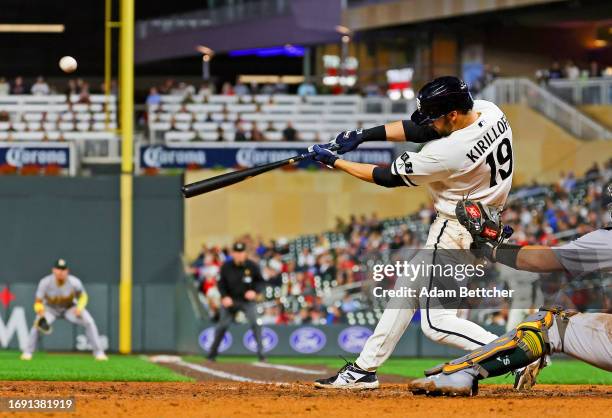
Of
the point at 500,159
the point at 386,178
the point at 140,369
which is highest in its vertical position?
the point at 500,159

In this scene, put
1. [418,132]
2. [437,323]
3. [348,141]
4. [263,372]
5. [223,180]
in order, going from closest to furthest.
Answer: [437,323], [418,132], [348,141], [223,180], [263,372]

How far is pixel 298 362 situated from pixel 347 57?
75.6 ft

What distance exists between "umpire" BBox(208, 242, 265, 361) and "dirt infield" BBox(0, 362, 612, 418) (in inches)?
327

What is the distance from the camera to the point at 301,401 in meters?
7.87

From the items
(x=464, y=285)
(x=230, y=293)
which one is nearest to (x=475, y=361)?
(x=464, y=285)

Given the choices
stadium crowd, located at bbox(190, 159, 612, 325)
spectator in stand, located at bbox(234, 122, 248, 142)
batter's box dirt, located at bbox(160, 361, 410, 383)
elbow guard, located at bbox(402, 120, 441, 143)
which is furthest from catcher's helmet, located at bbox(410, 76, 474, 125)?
spectator in stand, located at bbox(234, 122, 248, 142)

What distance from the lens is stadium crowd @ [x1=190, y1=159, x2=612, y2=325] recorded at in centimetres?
2033

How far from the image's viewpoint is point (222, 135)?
27.9 meters

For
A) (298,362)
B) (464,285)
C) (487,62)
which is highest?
(487,62)

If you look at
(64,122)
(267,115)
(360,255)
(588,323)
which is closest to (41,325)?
(360,255)

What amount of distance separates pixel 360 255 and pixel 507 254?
14.4 m

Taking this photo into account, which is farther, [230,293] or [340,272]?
[340,272]

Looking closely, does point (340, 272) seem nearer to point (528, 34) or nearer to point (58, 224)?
point (58, 224)

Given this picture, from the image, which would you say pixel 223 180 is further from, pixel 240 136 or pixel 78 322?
pixel 240 136
